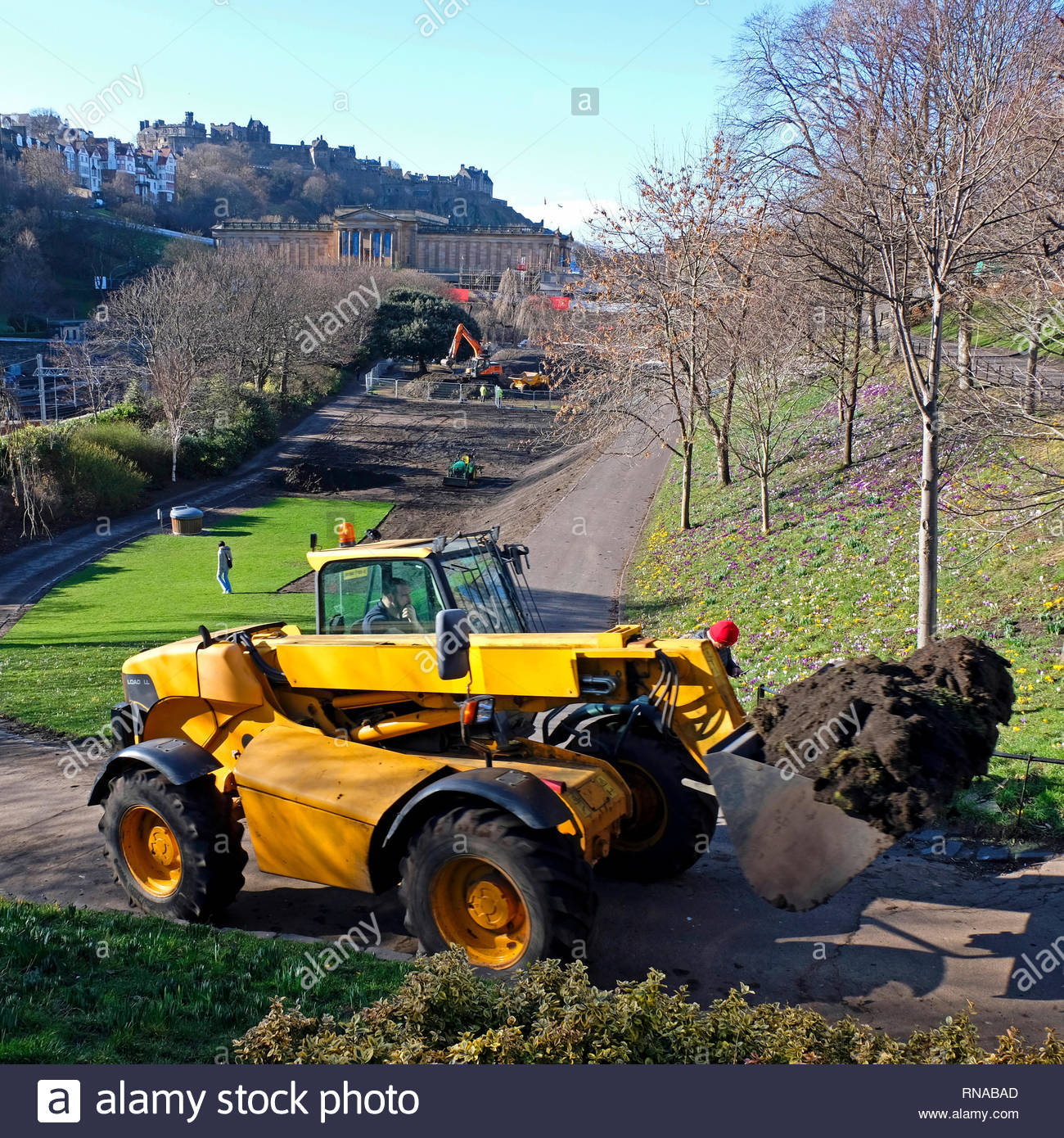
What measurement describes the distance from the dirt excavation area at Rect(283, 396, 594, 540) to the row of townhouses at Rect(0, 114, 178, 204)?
3794 inches

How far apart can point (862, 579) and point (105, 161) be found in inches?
6496

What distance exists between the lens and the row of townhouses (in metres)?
135

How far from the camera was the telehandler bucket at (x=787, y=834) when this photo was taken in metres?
6.08

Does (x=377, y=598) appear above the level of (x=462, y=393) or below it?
below

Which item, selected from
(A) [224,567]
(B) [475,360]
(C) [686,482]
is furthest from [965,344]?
(B) [475,360]

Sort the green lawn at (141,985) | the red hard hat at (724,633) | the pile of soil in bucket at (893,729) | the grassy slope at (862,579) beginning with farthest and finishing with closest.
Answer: the grassy slope at (862,579) < the red hard hat at (724,633) < the pile of soil in bucket at (893,729) < the green lawn at (141,985)

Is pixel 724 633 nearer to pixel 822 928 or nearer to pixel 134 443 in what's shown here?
pixel 822 928

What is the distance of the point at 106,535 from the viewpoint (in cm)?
3531

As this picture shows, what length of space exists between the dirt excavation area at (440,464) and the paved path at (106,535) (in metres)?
1.53

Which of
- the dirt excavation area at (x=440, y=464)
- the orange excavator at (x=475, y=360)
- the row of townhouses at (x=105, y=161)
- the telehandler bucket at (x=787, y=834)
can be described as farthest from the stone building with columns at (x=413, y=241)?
the telehandler bucket at (x=787, y=834)

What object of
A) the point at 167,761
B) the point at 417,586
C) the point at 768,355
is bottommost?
the point at 167,761

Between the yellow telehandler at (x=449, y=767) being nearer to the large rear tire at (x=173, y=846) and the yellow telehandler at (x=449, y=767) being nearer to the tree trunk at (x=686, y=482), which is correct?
the large rear tire at (x=173, y=846)
